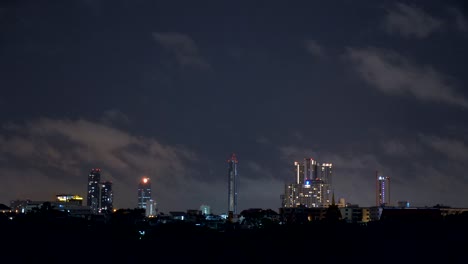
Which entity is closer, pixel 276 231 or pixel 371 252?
pixel 371 252

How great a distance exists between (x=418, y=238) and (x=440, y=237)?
8.38 feet

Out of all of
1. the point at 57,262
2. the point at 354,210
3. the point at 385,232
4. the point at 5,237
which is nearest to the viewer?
the point at 57,262

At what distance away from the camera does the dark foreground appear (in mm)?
68312

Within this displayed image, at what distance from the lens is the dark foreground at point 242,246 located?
6831 centimetres

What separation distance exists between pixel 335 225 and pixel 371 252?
735 inches

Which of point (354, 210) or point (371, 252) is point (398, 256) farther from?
point (354, 210)

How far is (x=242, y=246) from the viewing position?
78375mm

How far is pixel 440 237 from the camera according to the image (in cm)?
8019

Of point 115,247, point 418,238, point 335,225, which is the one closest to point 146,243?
point 115,247

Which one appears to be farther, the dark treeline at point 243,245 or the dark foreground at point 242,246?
the dark treeline at point 243,245

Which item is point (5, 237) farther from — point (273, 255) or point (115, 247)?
point (273, 255)

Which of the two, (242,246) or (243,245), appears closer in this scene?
(242,246)

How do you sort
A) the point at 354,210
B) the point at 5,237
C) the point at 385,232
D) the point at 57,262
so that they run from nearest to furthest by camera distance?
the point at 57,262 → the point at 5,237 → the point at 385,232 → the point at 354,210

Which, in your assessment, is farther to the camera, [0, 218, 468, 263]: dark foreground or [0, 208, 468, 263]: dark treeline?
[0, 208, 468, 263]: dark treeline
